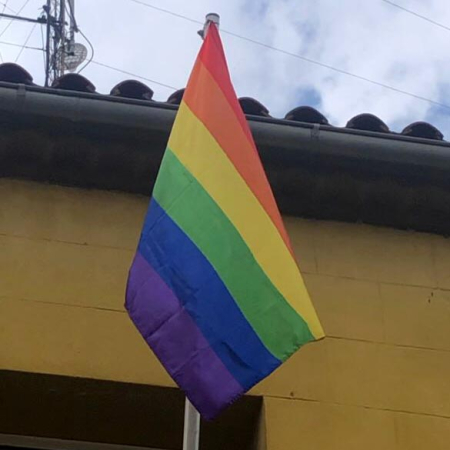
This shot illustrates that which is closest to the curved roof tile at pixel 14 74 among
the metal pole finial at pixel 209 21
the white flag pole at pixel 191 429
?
the metal pole finial at pixel 209 21

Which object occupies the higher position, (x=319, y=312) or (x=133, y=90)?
(x=133, y=90)

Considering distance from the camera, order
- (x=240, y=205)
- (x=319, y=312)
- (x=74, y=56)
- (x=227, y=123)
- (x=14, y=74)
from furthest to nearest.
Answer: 1. (x=74, y=56)
2. (x=14, y=74)
3. (x=319, y=312)
4. (x=227, y=123)
5. (x=240, y=205)

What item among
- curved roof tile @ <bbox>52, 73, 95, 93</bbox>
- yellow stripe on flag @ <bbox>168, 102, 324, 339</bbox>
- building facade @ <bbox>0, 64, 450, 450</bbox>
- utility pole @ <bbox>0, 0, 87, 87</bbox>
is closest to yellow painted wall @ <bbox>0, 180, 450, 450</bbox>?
building facade @ <bbox>0, 64, 450, 450</bbox>

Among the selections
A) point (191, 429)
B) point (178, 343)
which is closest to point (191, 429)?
point (191, 429)

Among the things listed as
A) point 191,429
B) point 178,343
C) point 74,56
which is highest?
point 74,56

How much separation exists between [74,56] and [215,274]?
23.9 feet

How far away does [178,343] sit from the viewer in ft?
10.3

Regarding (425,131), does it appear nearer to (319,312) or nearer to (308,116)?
(308,116)

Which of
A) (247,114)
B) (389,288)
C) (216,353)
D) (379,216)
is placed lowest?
(216,353)

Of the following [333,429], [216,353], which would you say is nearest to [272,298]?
[216,353]

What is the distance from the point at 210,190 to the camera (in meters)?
3.41

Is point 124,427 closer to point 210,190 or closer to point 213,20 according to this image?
point 210,190

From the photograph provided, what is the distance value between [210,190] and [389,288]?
1495 mm

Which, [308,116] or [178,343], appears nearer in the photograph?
[178,343]
